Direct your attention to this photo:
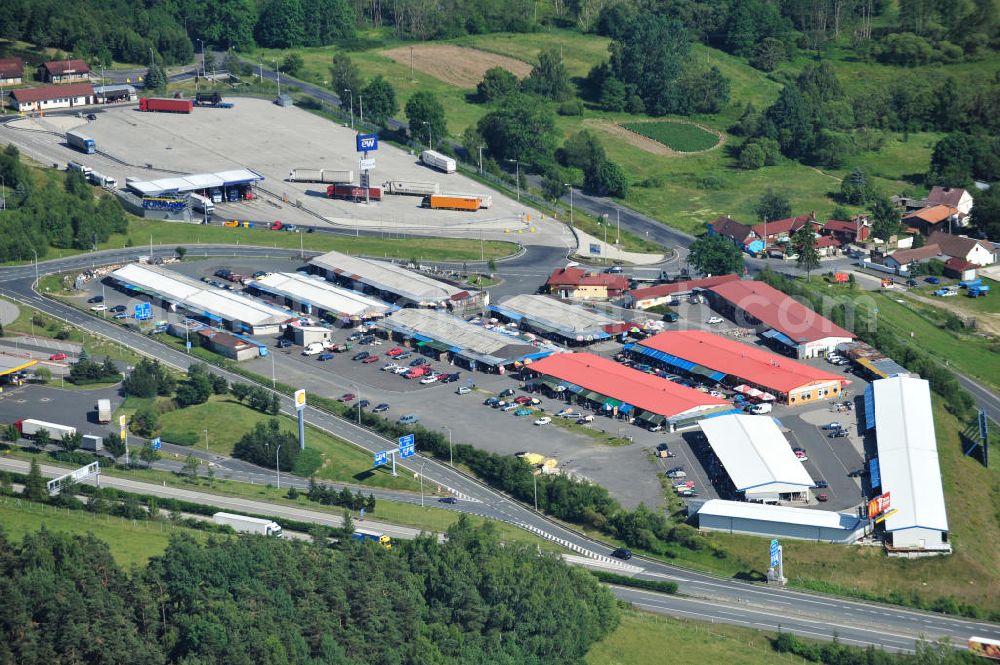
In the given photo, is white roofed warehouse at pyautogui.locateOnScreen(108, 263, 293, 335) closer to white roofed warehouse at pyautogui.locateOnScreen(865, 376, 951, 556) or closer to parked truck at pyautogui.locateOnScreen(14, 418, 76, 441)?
parked truck at pyautogui.locateOnScreen(14, 418, 76, 441)

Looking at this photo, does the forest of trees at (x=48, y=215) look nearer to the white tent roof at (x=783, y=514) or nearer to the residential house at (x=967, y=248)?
the white tent roof at (x=783, y=514)

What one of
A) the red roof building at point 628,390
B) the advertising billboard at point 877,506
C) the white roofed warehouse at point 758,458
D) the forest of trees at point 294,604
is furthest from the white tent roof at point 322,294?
the advertising billboard at point 877,506

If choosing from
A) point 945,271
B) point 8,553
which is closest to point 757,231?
point 945,271

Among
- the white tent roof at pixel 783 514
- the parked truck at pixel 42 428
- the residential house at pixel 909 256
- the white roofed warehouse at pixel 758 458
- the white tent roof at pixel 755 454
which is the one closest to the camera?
the white tent roof at pixel 783 514

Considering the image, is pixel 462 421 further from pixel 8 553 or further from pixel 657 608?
pixel 8 553

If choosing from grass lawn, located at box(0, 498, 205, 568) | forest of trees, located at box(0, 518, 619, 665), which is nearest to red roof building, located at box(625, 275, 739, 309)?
forest of trees, located at box(0, 518, 619, 665)

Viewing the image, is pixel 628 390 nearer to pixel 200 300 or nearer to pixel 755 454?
pixel 755 454
